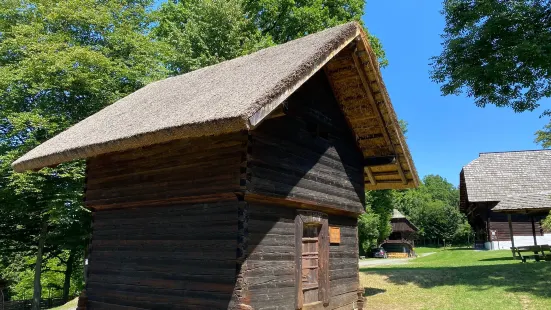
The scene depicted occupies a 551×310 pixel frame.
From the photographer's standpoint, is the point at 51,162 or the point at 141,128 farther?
the point at 51,162

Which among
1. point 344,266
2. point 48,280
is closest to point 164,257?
point 344,266

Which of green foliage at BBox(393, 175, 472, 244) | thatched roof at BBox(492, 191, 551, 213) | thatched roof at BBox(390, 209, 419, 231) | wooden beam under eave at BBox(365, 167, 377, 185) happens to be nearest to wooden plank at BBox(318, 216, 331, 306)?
wooden beam under eave at BBox(365, 167, 377, 185)

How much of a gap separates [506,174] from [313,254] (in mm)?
29017

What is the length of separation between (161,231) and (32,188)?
13.8 meters

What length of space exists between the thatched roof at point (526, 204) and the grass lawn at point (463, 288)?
21.3 feet

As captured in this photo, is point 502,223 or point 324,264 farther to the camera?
point 502,223

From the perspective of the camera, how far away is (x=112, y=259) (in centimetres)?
905

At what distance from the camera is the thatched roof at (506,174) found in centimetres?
3111

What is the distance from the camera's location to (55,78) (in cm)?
1992

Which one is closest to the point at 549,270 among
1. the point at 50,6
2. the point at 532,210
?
the point at 532,210

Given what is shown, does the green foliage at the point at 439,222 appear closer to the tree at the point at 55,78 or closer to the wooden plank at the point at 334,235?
the tree at the point at 55,78

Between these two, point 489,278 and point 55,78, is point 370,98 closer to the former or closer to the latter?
point 489,278

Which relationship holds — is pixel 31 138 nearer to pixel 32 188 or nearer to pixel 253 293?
pixel 32 188

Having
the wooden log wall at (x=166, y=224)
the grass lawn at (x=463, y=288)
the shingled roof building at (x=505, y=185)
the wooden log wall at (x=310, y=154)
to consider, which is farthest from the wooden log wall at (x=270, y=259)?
the shingled roof building at (x=505, y=185)
